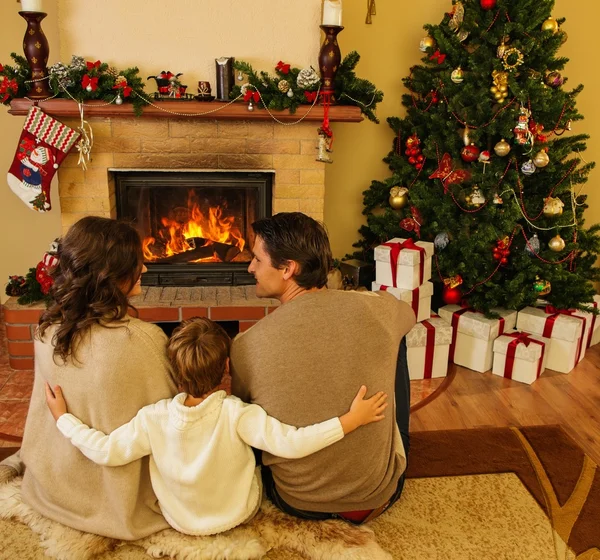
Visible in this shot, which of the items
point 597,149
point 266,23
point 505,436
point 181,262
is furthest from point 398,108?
point 505,436

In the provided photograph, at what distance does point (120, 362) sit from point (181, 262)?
6.03 feet

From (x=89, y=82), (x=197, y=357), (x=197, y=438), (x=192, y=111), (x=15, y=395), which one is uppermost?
(x=89, y=82)

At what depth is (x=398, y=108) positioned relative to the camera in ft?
11.8

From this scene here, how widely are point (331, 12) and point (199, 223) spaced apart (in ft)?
4.14

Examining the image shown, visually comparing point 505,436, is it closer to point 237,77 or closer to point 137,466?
point 137,466

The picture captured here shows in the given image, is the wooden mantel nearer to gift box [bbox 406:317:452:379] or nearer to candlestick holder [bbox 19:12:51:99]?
candlestick holder [bbox 19:12:51:99]

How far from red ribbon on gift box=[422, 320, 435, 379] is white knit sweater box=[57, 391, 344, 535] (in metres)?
1.47

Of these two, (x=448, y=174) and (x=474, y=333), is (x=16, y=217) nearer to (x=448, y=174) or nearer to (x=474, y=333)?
(x=448, y=174)

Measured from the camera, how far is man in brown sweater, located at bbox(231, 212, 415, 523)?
1584 millimetres

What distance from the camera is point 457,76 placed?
9.97 ft

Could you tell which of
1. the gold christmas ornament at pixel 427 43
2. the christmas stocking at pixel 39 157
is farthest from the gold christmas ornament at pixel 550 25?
the christmas stocking at pixel 39 157

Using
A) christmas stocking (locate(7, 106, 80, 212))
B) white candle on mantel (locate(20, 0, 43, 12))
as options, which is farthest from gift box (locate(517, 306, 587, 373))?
white candle on mantel (locate(20, 0, 43, 12))

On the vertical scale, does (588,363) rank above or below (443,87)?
below

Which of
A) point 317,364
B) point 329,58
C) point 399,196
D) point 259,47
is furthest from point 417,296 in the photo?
point 317,364
